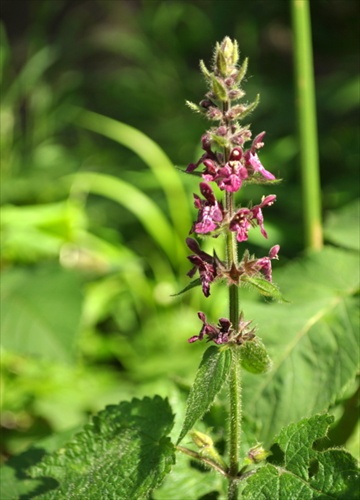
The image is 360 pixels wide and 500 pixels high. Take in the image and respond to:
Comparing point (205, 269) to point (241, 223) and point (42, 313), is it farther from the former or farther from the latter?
point (42, 313)

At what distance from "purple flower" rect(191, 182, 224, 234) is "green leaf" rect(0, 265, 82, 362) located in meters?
1.05

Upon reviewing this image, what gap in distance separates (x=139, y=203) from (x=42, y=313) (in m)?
0.87

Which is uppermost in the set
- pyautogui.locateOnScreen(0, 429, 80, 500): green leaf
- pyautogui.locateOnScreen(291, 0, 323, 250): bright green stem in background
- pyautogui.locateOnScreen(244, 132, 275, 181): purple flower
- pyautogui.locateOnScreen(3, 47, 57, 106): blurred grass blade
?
pyautogui.locateOnScreen(3, 47, 57, 106): blurred grass blade

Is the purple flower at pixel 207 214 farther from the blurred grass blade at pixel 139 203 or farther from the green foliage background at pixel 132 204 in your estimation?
the blurred grass blade at pixel 139 203

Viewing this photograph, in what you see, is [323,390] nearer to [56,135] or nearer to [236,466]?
[236,466]

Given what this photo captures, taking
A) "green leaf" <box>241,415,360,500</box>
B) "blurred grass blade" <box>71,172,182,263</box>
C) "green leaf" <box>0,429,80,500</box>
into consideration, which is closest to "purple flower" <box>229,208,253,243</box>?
"green leaf" <box>241,415,360,500</box>

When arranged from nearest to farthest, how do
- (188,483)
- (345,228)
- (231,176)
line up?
(231,176)
(188,483)
(345,228)

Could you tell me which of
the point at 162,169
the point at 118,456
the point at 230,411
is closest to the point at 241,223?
the point at 230,411

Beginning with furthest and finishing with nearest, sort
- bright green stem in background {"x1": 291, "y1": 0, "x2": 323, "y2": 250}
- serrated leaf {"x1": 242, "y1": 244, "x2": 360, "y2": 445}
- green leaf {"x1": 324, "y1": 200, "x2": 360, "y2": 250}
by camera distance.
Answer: bright green stem in background {"x1": 291, "y1": 0, "x2": 323, "y2": 250} < green leaf {"x1": 324, "y1": 200, "x2": 360, "y2": 250} < serrated leaf {"x1": 242, "y1": 244, "x2": 360, "y2": 445}

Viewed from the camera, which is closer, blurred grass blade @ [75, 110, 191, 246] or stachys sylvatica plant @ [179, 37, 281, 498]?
stachys sylvatica plant @ [179, 37, 281, 498]

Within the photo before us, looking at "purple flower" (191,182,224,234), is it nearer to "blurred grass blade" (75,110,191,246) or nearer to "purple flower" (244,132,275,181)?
"purple flower" (244,132,275,181)

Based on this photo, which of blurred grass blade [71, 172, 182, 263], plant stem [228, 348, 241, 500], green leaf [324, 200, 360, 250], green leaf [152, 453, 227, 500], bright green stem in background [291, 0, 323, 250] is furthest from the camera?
blurred grass blade [71, 172, 182, 263]

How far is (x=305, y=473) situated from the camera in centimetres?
98

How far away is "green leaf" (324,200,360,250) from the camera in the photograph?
5.79 feet
